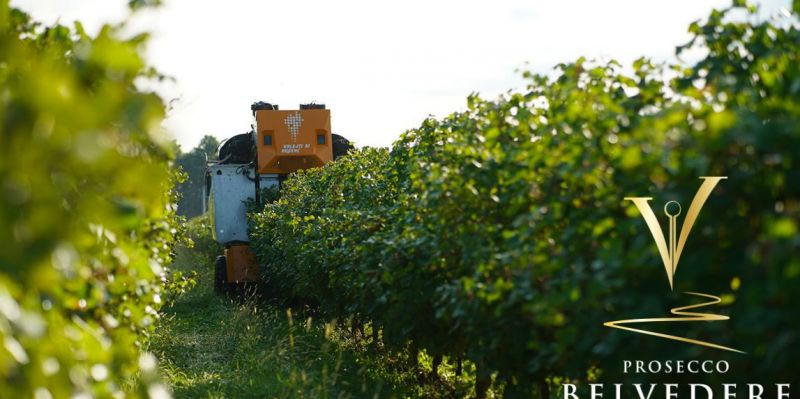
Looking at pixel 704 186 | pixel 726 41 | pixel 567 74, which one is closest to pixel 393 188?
pixel 567 74

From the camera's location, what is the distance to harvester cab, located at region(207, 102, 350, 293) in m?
15.0

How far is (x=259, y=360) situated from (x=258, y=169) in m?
6.57

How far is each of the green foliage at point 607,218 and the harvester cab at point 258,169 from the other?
8.71 meters

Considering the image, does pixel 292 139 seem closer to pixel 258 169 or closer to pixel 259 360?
pixel 258 169

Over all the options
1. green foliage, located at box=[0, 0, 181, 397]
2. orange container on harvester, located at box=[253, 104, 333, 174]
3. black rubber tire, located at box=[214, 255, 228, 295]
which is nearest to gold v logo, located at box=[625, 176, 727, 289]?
green foliage, located at box=[0, 0, 181, 397]

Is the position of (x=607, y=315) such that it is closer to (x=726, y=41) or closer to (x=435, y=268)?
(x=726, y=41)

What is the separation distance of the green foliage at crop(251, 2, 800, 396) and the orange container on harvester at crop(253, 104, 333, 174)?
888 cm

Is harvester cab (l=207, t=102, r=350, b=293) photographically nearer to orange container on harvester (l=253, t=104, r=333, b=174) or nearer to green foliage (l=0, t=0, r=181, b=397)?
orange container on harvester (l=253, t=104, r=333, b=174)

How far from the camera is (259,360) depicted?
9.17 m

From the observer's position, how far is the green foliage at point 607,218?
10.1ft

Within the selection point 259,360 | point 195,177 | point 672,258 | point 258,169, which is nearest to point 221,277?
point 258,169

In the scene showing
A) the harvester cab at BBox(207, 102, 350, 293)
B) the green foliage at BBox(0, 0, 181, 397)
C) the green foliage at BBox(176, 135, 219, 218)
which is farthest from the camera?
the green foliage at BBox(176, 135, 219, 218)

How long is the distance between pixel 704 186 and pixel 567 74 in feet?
6.09

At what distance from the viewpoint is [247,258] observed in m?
14.9
